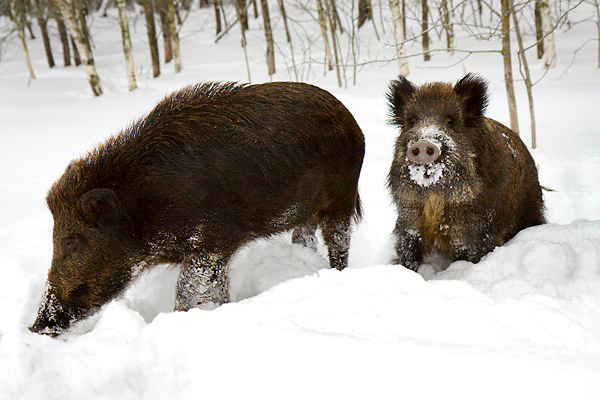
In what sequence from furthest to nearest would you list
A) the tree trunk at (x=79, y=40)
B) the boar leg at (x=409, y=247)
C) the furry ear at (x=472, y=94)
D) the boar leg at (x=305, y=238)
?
the tree trunk at (x=79, y=40) < the boar leg at (x=305, y=238) < the boar leg at (x=409, y=247) < the furry ear at (x=472, y=94)

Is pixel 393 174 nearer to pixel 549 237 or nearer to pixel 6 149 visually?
pixel 549 237

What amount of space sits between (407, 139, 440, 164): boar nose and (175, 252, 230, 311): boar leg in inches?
58.0

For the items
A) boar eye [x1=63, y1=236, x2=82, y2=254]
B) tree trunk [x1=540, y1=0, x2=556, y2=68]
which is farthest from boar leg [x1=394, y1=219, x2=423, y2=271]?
tree trunk [x1=540, y1=0, x2=556, y2=68]

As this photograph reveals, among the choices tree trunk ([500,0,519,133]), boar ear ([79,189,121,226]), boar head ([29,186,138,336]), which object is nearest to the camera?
boar ear ([79,189,121,226])

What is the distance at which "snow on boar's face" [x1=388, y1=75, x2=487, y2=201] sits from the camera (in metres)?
3.44

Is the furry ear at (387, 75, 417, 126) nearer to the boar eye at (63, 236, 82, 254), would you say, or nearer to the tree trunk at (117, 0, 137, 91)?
the boar eye at (63, 236, 82, 254)

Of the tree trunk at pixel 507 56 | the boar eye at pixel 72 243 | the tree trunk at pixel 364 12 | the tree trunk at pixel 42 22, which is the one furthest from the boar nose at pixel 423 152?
the tree trunk at pixel 364 12

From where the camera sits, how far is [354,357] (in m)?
2.01

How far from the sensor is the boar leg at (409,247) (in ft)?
13.3

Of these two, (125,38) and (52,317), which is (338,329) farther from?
(125,38)

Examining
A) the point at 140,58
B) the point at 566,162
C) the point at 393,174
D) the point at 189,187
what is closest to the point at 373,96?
the point at 566,162

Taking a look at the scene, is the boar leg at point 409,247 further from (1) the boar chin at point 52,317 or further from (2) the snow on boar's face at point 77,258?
(1) the boar chin at point 52,317

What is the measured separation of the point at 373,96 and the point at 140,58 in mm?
18544

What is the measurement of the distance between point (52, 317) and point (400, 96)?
3031mm
